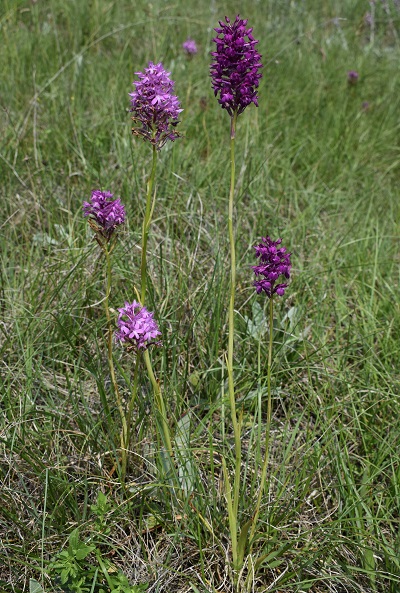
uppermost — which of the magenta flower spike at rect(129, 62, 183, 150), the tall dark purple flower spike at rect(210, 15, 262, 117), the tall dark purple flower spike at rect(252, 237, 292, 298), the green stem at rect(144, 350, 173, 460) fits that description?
the tall dark purple flower spike at rect(210, 15, 262, 117)

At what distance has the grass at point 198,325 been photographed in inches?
73.6

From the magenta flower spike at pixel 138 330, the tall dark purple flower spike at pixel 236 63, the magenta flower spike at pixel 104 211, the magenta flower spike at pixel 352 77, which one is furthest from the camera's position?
the magenta flower spike at pixel 352 77

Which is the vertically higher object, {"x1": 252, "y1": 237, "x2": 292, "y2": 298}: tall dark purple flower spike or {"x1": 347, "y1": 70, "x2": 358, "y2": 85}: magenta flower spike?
{"x1": 252, "y1": 237, "x2": 292, "y2": 298}: tall dark purple flower spike

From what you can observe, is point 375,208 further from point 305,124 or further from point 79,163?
point 79,163

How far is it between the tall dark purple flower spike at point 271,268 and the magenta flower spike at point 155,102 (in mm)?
414

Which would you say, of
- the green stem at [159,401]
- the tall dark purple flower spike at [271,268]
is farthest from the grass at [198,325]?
the tall dark purple flower spike at [271,268]

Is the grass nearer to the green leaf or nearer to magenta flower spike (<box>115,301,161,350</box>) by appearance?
the green leaf

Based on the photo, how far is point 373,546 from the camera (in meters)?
1.90

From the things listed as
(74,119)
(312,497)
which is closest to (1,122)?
(74,119)

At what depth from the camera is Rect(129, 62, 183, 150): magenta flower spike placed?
1696mm

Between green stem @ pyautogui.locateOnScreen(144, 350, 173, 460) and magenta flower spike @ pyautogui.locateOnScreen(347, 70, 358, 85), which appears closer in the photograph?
green stem @ pyautogui.locateOnScreen(144, 350, 173, 460)

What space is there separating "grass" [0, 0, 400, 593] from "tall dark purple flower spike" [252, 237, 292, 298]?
1.51ft

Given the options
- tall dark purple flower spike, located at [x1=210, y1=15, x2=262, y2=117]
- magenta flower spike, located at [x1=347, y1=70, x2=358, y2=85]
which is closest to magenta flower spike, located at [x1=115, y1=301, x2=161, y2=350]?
tall dark purple flower spike, located at [x1=210, y1=15, x2=262, y2=117]

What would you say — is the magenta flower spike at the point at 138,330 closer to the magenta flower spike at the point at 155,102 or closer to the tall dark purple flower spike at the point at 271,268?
the tall dark purple flower spike at the point at 271,268
